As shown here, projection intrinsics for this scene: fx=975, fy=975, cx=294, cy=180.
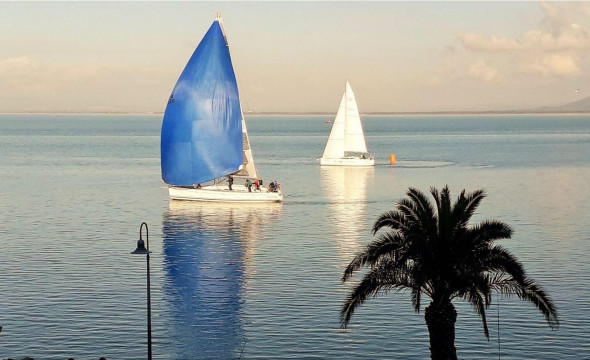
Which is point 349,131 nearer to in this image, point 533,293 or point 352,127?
point 352,127

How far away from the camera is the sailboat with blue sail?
9669 centimetres

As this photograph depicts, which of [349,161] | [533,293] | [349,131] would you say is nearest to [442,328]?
[533,293]

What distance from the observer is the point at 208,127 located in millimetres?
96812

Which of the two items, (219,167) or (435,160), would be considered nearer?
(219,167)

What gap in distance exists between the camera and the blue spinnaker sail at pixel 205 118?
9669 cm

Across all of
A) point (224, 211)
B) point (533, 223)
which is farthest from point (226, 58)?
point (533, 223)

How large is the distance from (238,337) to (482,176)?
324 feet

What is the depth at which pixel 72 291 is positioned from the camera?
57.9 m

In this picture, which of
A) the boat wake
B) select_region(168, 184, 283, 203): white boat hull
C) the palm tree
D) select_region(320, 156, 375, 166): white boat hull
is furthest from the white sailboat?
the palm tree

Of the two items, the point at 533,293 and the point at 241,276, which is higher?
the point at 533,293

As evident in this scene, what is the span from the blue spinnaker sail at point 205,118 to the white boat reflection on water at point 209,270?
4.48 m

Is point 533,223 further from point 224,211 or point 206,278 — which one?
point 206,278

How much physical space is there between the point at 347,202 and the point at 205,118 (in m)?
19.4

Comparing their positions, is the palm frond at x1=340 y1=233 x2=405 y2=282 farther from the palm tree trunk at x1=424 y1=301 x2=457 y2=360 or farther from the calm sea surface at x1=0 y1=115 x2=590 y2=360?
the calm sea surface at x1=0 y1=115 x2=590 y2=360
